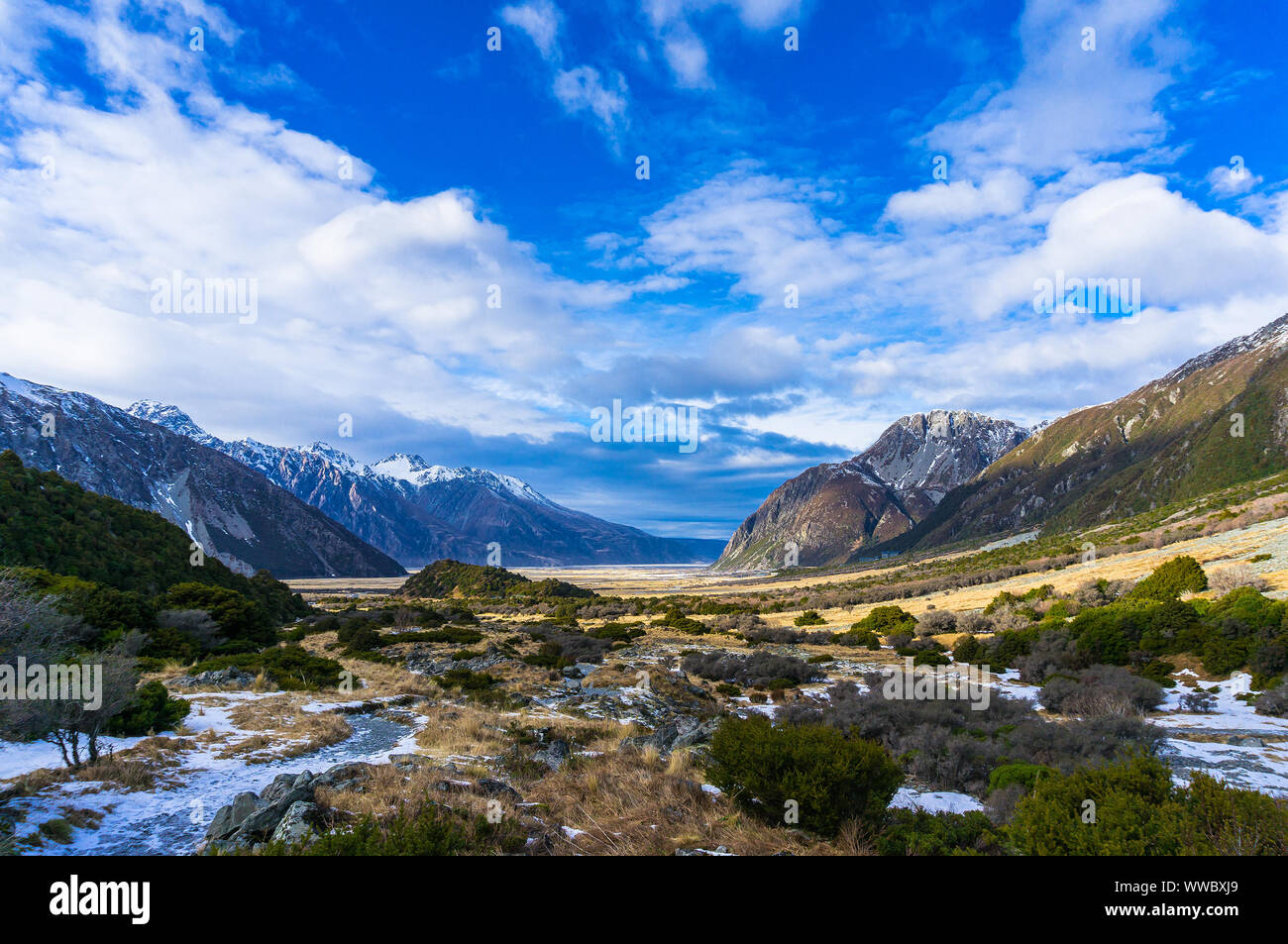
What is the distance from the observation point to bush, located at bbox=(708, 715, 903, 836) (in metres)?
6.70

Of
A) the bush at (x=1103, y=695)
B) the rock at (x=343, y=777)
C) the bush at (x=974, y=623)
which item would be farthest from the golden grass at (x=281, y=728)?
the bush at (x=974, y=623)

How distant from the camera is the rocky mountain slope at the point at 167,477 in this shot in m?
150

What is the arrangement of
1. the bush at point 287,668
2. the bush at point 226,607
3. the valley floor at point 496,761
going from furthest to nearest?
the bush at point 226,607, the bush at point 287,668, the valley floor at point 496,761

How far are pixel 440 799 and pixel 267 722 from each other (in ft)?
28.2

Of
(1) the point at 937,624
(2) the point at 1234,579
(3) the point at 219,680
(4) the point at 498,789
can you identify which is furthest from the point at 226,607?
(2) the point at 1234,579

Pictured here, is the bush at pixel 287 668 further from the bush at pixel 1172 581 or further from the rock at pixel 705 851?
the bush at pixel 1172 581

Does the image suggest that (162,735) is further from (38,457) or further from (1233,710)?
(38,457)

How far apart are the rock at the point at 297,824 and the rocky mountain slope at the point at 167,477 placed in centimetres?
16967

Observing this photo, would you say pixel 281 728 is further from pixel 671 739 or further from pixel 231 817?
pixel 671 739

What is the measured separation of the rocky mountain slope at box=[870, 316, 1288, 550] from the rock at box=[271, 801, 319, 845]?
111 meters

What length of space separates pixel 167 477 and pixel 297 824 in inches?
8686

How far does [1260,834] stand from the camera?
476 cm
